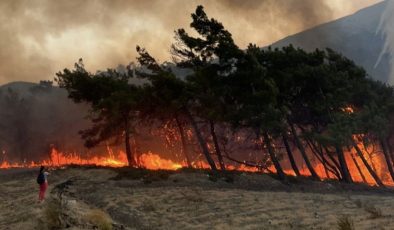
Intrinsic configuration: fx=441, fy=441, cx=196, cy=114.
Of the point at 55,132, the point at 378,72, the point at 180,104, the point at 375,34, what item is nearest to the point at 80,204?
the point at 180,104

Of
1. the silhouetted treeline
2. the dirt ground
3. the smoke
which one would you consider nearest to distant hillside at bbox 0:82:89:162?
the silhouetted treeline

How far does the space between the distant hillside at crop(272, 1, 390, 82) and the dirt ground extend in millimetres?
110077

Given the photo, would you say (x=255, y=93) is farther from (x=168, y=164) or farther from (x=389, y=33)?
(x=389, y=33)

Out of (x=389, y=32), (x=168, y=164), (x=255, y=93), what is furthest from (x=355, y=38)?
(x=255, y=93)

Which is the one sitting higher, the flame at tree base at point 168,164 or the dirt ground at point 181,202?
the flame at tree base at point 168,164

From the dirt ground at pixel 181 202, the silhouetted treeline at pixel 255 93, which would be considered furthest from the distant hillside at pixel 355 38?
the dirt ground at pixel 181 202

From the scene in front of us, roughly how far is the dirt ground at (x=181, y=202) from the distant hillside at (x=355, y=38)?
110 metres

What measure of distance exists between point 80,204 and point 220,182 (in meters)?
11.7

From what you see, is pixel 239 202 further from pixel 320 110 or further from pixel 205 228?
pixel 320 110

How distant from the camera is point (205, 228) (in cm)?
1908

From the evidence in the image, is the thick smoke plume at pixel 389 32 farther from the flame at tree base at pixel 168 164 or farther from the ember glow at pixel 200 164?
the flame at tree base at pixel 168 164

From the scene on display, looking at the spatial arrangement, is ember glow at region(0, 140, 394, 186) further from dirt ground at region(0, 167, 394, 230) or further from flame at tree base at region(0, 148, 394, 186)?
dirt ground at region(0, 167, 394, 230)

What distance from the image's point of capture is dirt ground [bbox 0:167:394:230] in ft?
61.7

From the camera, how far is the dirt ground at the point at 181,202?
740 inches
